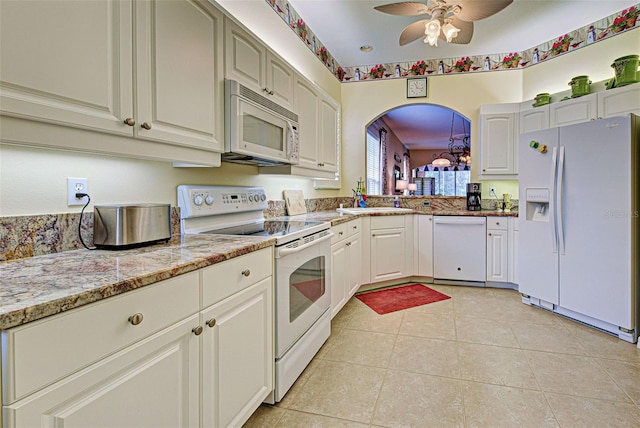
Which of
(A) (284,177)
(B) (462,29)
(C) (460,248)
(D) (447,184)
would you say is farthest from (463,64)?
(D) (447,184)

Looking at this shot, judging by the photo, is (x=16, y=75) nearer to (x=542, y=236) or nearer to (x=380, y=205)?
(x=542, y=236)

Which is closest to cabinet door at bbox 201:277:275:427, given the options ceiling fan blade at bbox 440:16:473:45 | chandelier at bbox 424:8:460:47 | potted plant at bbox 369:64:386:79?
chandelier at bbox 424:8:460:47

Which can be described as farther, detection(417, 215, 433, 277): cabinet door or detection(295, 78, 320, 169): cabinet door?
detection(417, 215, 433, 277): cabinet door

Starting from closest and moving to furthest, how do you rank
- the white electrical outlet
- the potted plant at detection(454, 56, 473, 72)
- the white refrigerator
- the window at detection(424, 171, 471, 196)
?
the white electrical outlet → the white refrigerator → the potted plant at detection(454, 56, 473, 72) → the window at detection(424, 171, 471, 196)

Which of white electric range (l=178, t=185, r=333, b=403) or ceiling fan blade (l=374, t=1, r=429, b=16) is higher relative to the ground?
ceiling fan blade (l=374, t=1, r=429, b=16)

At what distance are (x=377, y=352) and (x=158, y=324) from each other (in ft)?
5.52

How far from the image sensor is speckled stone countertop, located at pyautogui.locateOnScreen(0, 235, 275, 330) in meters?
0.67

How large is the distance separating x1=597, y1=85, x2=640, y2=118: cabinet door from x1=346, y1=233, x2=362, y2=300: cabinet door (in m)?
2.51

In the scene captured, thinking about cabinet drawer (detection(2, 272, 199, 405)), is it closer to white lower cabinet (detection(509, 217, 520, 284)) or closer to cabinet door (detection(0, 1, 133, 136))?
cabinet door (detection(0, 1, 133, 136))

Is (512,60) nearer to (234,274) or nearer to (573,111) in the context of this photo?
(573,111)

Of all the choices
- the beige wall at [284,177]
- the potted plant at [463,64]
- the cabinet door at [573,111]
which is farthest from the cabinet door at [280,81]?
the cabinet door at [573,111]

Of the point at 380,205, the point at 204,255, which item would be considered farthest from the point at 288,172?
the point at 380,205

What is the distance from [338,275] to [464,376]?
115 cm

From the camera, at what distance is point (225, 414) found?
1263 millimetres
